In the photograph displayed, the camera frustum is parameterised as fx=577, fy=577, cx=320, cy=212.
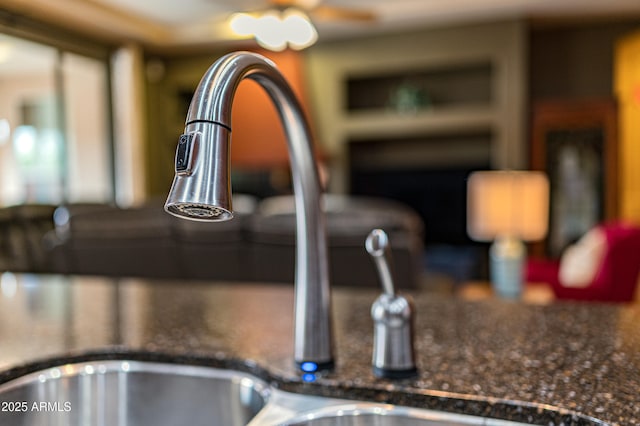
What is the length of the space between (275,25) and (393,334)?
384cm

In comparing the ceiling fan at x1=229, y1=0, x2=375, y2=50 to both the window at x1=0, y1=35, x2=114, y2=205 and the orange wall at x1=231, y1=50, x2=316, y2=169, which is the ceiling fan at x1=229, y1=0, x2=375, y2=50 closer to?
the orange wall at x1=231, y1=50, x2=316, y2=169

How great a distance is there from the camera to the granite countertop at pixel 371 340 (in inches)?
25.5

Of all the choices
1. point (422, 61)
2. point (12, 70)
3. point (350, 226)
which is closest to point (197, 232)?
point (350, 226)

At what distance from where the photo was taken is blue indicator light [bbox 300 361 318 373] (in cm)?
72

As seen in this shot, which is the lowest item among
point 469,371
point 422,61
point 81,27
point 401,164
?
point 469,371

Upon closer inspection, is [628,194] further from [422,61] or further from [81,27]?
[81,27]

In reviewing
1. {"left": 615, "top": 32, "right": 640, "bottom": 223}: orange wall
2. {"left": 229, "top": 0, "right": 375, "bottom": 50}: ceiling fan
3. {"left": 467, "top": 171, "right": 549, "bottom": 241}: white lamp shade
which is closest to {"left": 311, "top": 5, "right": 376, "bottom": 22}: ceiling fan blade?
{"left": 229, "top": 0, "right": 375, "bottom": 50}: ceiling fan

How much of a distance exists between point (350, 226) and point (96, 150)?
204 inches

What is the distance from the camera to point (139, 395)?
0.81 meters

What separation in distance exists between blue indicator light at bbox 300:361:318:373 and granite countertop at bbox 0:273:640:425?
0.01 meters

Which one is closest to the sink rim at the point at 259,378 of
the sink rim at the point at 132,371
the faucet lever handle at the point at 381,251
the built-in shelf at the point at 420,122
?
the sink rim at the point at 132,371

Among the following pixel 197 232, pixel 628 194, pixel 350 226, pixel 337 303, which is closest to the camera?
pixel 337 303

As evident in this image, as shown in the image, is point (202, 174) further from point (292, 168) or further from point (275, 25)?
point (275, 25)

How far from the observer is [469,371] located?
28.6 inches
